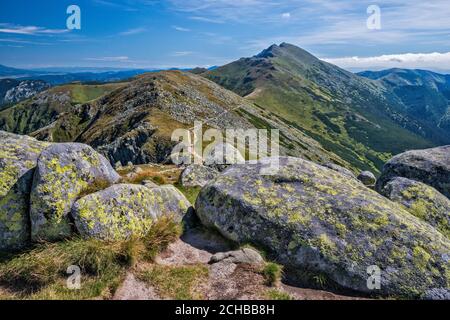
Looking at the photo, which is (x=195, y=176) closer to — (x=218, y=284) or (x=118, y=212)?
(x=118, y=212)

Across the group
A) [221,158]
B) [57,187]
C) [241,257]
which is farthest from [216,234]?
[221,158]

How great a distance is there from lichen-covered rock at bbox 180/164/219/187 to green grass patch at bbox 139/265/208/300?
38.5ft

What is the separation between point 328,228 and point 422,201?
7614 millimetres

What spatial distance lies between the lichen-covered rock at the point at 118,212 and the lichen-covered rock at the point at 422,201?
480 inches

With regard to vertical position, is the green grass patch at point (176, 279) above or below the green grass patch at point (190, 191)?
below

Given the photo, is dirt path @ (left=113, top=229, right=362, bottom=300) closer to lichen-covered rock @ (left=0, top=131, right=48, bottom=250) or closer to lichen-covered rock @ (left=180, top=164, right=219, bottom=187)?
lichen-covered rock @ (left=0, top=131, right=48, bottom=250)

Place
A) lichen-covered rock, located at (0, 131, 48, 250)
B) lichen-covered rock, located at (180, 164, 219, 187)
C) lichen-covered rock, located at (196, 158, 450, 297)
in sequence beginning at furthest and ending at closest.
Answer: lichen-covered rock, located at (180, 164, 219, 187) → lichen-covered rock, located at (0, 131, 48, 250) → lichen-covered rock, located at (196, 158, 450, 297)

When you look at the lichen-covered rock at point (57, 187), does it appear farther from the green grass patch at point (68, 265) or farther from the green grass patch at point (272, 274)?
the green grass patch at point (272, 274)

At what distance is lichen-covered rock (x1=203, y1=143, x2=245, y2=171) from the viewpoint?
3488cm

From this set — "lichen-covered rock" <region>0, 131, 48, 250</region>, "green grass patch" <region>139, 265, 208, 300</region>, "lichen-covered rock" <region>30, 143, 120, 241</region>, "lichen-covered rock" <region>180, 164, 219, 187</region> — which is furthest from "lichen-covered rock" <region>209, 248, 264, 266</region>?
"lichen-covered rock" <region>180, 164, 219, 187</region>

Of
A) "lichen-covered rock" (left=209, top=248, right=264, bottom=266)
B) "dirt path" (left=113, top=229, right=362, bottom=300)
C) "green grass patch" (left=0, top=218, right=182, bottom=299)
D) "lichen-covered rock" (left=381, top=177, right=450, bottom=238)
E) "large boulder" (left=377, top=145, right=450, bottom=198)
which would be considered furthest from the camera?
"large boulder" (left=377, top=145, right=450, bottom=198)

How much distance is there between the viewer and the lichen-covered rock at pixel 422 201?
17234mm

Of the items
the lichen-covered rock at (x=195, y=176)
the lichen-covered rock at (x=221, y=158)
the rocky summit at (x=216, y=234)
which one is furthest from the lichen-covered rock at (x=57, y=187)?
the lichen-covered rock at (x=221, y=158)

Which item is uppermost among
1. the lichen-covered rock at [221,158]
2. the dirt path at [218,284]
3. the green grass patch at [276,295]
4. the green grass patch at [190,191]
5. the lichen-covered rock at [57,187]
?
the lichen-covered rock at [57,187]
